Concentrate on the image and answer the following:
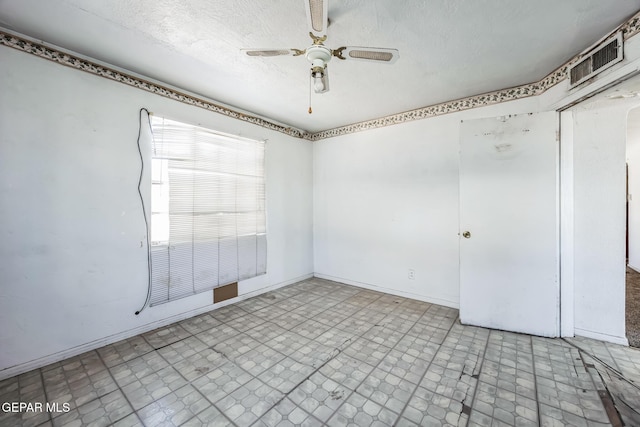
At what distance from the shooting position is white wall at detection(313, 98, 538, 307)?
3.28m

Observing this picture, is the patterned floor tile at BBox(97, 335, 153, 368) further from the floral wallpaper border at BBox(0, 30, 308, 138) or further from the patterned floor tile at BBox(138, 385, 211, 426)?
the floral wallpaper border at BBox(0, 30, 308, 138)

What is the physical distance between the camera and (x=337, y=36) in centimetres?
196

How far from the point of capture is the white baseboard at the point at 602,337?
7.64 ft

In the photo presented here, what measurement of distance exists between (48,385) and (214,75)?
2.93 metres

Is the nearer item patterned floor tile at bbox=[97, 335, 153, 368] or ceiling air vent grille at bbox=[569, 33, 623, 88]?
ceiling air vent grille at bbox=[569, 33, 623, 88]

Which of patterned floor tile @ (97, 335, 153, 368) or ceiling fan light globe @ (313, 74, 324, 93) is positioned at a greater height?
ceiling fan light globe @ (313, 74, 324, 93)

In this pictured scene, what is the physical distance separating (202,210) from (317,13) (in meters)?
2.48

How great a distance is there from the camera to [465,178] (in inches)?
110

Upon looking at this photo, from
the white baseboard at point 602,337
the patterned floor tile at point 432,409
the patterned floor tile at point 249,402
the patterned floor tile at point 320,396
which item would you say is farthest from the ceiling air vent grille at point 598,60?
the patterned floor tile at point 249,402

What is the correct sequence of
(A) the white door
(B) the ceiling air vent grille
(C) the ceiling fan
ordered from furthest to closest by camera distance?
(A) the white door < (B) the ceiling air vent grille < (C) the ceiling fan

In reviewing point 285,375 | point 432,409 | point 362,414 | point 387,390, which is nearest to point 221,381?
point 285,375

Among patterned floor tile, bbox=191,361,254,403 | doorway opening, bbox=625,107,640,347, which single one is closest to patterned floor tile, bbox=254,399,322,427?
patterned floor tile, bbox=191,361,254,403

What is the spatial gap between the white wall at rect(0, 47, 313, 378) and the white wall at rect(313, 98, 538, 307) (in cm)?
249

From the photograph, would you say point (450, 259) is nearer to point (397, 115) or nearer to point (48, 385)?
point (397, 115)
